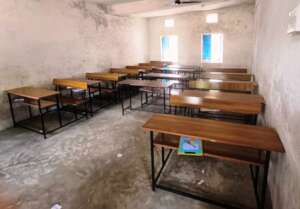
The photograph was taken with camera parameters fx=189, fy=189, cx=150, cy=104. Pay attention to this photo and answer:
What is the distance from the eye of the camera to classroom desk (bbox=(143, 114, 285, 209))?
150 centimetres

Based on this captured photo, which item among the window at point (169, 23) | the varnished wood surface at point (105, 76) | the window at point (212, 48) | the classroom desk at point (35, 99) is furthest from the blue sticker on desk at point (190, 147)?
the window at point (169, 23)

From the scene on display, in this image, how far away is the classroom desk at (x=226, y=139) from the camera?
1.50 metres

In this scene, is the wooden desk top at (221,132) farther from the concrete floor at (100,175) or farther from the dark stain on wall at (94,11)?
A: the dark stain on wall at (94,11)

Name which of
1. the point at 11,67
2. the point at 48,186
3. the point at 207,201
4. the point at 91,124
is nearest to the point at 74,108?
the point at 91,124

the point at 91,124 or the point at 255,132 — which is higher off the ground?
the point at 255,132

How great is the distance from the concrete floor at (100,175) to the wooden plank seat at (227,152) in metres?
0.50

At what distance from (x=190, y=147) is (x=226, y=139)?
319 millimetres

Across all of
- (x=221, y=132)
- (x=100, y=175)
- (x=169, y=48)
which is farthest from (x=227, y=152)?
(x=169, y=48)

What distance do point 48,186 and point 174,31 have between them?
7337 mm

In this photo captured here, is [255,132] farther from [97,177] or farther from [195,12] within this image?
[195,12]

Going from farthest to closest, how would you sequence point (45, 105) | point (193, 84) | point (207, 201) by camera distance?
point (193, 84), point (45, 105), point (207, 201)

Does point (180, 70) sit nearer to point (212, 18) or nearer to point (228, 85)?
point (212, 18)

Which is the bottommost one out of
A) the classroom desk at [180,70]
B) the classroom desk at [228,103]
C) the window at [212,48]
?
the classroom desk at [228,103]

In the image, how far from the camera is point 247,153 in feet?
5.68
